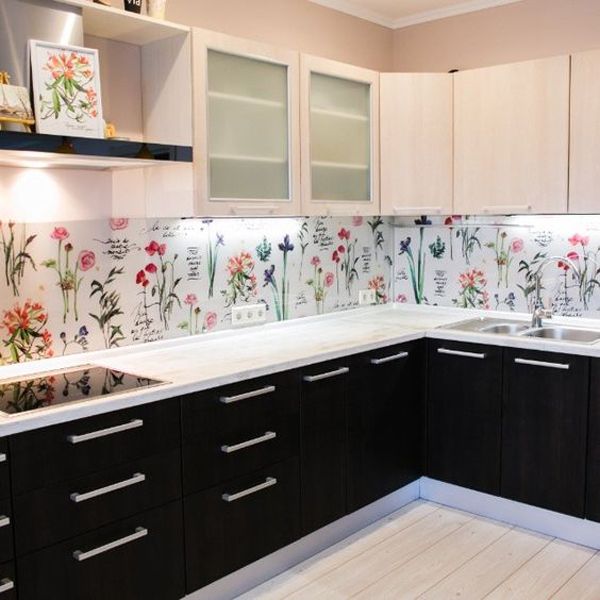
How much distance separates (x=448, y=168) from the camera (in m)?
3.60

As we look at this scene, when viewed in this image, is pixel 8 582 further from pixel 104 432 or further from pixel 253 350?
pixel 253 350

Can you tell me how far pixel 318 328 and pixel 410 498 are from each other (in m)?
0.95

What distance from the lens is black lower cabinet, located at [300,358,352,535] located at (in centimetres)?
286

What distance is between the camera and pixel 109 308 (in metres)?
2.87

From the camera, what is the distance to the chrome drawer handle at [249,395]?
2.52 meters

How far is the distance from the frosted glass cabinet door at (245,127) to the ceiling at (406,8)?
87 centimetres

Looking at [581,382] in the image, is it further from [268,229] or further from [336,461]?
[268,229]

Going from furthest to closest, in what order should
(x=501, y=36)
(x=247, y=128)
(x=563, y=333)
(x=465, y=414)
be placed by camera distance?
(x=501, y=36) < (x=563, y=333) < (x=465, y=414) < (x=247, y=128)

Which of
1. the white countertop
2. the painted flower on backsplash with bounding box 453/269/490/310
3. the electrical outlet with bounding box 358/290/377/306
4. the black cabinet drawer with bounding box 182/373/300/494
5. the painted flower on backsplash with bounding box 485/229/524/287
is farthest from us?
the electrical outlet with bounding box 358/290/377/306

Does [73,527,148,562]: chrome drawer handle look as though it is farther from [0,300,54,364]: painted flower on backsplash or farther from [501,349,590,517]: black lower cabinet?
[501,349,590,517]: black lower cabinet

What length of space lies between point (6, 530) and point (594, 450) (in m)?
2.25

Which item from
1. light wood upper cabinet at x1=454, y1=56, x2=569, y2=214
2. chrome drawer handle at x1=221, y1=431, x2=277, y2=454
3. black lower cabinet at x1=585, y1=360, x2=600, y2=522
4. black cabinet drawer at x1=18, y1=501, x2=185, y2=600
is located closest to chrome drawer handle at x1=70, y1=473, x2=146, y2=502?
black cabinet drawer at x1=18, y1=501, x2=185, y2=600

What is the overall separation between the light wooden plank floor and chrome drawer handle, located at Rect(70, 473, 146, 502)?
76 cm

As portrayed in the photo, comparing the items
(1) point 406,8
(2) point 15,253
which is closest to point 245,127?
(2) point 15,253
